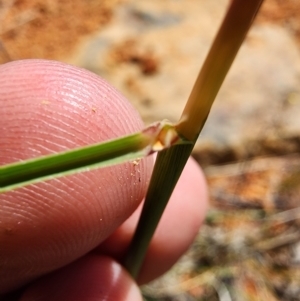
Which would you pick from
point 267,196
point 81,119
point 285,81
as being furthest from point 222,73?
point 285,81

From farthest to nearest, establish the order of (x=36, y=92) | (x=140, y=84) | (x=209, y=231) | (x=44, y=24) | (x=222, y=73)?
(x=44, y=24)
(x=140, y=84)
(x=209, y=231)
(x=36, y=92)
(x=222, y=73)

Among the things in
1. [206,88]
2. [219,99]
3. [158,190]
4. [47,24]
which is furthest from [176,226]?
[47,24]

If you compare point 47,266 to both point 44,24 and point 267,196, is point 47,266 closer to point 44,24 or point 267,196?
point 267,196

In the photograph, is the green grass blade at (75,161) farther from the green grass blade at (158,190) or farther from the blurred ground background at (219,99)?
the blurred ground background at (219,99)

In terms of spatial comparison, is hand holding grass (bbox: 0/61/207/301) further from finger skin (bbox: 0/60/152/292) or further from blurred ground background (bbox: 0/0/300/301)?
blurred ground background (bbox: 0/0/300/301)

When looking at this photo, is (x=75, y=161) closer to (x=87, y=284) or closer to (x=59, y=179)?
(x=59, y=179)

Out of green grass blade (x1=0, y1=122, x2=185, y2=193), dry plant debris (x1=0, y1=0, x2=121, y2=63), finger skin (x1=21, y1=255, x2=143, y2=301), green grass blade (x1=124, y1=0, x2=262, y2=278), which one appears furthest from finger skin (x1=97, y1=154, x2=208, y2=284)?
dry plant debris (x1=0, y1=0, x2=121, y2=63)

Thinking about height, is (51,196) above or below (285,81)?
above
